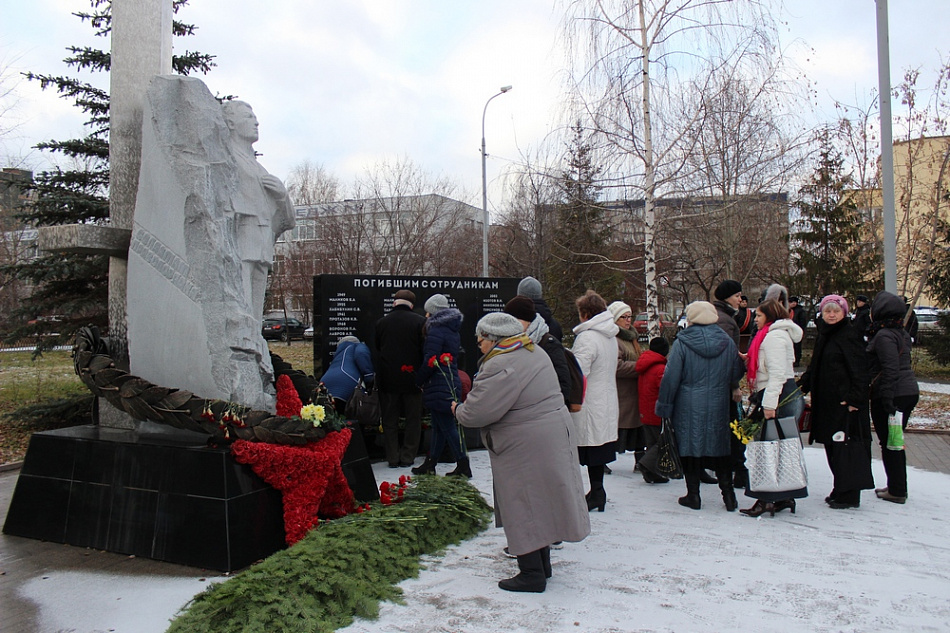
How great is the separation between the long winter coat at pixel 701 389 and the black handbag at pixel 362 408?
2.76 meters

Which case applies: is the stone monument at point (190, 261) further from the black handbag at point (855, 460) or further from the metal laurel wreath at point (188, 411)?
the black handbag at point (855, 460)

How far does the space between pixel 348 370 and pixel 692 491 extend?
348cm

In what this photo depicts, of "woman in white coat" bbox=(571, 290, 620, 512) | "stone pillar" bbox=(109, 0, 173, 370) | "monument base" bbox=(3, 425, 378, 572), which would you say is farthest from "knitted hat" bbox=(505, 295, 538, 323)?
"stone pillar" bbox=(109, 0, 173, 370)

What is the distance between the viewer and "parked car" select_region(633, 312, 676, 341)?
1557cm

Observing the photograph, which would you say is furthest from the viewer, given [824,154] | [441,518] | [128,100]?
[824,154]

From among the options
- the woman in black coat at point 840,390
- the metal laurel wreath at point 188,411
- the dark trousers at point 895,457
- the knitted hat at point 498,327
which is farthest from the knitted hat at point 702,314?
the metal laurel wreath at point 188,411

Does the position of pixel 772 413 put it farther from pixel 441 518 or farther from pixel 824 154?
pixel 824 154

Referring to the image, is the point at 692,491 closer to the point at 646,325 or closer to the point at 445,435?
the point at 445,435

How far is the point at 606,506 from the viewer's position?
5.98 metres

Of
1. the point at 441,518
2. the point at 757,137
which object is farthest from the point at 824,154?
the point at 441,518

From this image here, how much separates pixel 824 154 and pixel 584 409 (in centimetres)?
Result: 1679

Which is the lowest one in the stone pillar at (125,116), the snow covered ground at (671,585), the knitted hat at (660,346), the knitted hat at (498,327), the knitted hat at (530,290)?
the snow covered ground at (671,585)

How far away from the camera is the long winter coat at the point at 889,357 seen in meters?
5.91

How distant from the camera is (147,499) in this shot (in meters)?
4.64
